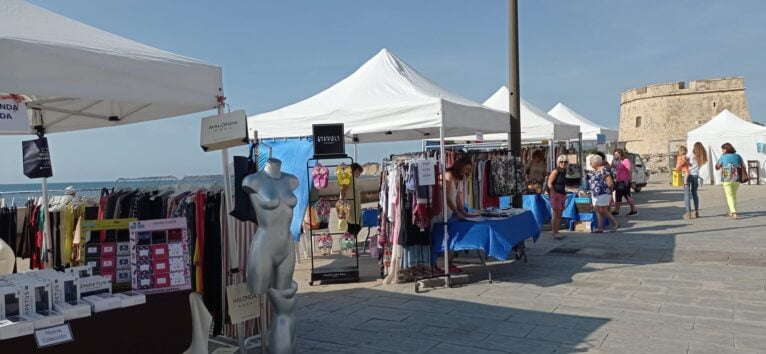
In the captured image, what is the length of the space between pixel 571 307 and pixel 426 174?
1961 millimetres

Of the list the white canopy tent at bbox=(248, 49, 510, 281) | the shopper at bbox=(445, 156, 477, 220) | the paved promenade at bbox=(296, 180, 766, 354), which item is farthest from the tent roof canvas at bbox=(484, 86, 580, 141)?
the shopper at bbox=(445, 156, 477, 220)

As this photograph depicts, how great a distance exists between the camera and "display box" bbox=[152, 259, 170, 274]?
3.72 metres

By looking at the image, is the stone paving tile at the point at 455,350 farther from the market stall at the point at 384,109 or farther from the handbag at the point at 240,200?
the market stall at the point at 384,109

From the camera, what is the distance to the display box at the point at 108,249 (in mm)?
3732

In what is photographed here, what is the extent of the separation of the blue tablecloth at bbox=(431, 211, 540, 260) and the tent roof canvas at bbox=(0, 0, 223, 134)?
3.28 m

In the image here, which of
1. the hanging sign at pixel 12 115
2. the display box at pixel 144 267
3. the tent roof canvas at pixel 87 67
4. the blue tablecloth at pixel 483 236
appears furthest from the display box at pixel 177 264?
the blue tablecloth at pixel 483 236

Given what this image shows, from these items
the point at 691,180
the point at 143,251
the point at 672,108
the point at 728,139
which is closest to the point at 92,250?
the point at 143,251

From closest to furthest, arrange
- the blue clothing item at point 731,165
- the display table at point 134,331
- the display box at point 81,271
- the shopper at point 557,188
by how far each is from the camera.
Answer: the display table at point 134,331, the display box at point 81,271, the shopper at point 557,188, the blue clothing item at point 731,165

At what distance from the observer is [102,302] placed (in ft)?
10.5

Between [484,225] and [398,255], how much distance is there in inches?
40.6

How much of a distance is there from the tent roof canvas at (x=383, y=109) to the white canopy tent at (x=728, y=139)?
20.6m

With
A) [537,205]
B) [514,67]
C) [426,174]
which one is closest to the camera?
[426,174]

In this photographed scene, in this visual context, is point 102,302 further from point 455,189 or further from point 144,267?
point 455,189

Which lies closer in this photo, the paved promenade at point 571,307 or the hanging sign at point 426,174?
the paved promenade at point 571,307
